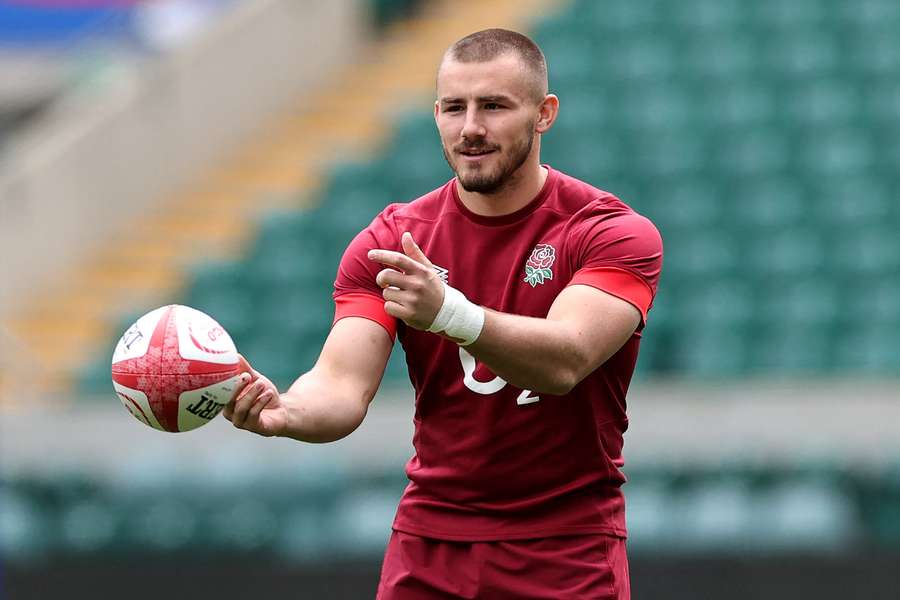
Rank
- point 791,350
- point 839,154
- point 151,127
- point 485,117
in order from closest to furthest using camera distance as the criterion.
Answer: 1. point 485,117
2. point 791,350
3. point 839,154
4. point 151,127

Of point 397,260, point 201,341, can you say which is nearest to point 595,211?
point 397,260

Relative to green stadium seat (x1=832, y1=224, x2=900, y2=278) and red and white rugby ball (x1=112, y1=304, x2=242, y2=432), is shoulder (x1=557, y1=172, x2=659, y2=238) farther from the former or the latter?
green stadium seat (x1=832, y1=224, x2=900, y2=278)

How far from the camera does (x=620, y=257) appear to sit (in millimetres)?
4117

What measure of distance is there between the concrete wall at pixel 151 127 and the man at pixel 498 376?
949 cm

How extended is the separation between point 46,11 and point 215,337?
12.9 metres

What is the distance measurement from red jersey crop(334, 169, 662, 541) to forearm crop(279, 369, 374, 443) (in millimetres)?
211

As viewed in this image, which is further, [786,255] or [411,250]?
[786,255]

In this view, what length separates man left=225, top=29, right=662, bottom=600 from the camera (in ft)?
13.5

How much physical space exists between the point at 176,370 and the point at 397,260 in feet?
2.42

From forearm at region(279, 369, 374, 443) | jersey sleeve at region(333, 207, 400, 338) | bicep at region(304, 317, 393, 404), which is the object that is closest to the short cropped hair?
jersey sleeve at region(333, 207, 400, 338)

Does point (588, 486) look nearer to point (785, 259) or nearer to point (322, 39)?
point (785, 259)

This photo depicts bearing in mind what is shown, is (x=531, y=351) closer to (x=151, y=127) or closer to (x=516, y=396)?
(x=516, y=396)

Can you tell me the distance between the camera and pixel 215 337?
13.4 feet

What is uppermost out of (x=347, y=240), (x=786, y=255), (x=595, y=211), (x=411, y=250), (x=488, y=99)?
(x=347, y=240)
